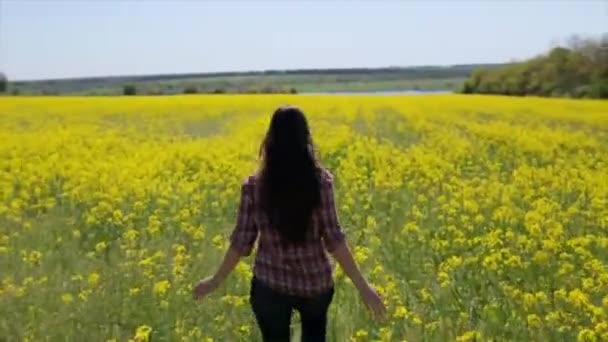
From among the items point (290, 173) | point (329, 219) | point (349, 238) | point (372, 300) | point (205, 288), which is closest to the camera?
point (290, 173)

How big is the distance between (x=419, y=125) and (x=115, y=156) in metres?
8.82

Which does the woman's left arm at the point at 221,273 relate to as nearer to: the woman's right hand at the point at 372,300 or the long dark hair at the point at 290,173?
the long dark hair at the point at 290,173

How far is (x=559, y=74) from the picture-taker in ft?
168

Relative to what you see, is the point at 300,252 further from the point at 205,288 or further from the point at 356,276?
the point at 205,288

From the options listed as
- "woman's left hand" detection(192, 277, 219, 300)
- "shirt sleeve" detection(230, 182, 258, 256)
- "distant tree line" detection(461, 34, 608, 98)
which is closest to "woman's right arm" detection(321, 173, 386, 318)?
"shirt sleeve" detection(230, 182, 258, 256)

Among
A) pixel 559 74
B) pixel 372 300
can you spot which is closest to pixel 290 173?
pixel 372 300

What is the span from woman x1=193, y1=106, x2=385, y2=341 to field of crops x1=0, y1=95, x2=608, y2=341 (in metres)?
1.10

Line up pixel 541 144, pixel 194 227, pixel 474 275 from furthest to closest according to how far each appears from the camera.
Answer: pixel 541 144 < pixel 194 227 < pixel 474 275

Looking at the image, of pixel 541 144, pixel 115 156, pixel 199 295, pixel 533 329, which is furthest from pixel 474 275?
pixel 541 144

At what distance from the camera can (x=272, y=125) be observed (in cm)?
389

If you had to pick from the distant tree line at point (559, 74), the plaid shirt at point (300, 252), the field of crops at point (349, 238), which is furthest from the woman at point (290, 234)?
the distant tree line at point (559, 74)

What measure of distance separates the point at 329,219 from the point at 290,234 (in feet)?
0.57

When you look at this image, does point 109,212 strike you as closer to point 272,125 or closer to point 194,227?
point 194,227

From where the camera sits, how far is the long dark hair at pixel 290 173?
383cm
